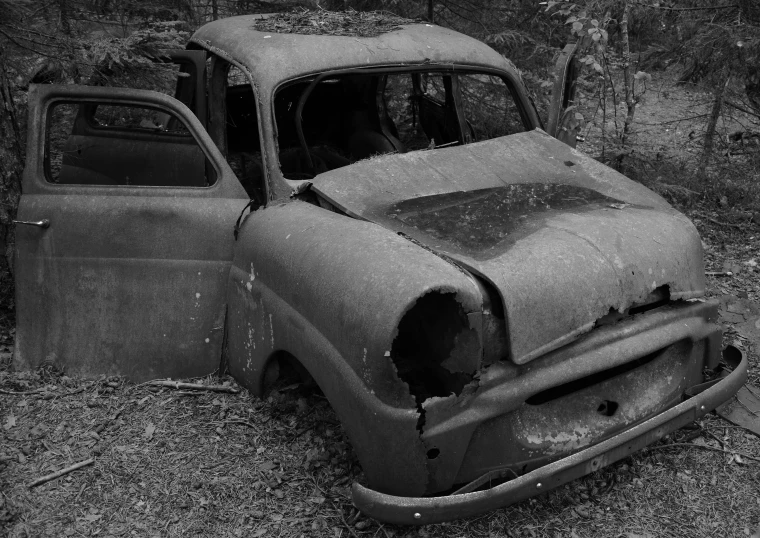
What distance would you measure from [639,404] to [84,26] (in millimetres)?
4443

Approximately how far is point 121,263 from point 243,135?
5.06ft

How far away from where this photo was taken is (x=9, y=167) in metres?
4.89

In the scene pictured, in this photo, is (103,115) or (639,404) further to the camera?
(103,115)

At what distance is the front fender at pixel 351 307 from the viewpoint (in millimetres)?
2574

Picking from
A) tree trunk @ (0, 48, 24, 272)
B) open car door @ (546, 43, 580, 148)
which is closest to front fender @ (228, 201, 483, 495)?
open car door @ (546, 43, 580, 148)

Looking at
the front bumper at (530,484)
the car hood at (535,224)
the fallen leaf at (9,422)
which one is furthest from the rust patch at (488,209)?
the fallen leaf at (9,422)

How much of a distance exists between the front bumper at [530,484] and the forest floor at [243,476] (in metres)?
0.34

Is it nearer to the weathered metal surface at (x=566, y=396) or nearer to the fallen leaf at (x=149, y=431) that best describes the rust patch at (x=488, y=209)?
the weathered metal surface at (x=566, y=396)

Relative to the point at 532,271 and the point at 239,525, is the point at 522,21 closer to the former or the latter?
the point at 532,271

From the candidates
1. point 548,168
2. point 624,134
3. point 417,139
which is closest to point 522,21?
point 624,134

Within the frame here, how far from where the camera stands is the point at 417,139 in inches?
187

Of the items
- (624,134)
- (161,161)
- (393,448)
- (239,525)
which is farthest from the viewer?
(624,134)

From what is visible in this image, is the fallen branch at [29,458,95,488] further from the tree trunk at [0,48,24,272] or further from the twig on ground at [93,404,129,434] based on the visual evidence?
the tree trunk at [0,48,24,272]

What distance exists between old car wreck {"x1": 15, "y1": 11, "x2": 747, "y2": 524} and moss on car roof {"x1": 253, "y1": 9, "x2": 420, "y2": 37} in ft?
0.36
